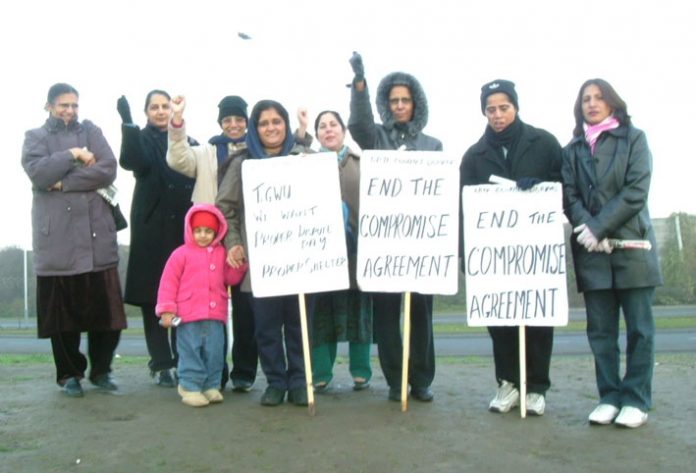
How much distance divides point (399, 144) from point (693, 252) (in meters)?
38.9

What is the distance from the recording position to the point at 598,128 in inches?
239

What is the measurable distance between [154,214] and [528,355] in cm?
323

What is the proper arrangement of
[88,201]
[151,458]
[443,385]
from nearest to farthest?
1. [151,458]
2. [88,201]
3. [443,385]

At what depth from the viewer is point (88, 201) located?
7.08 metres

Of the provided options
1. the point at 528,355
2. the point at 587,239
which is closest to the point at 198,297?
the point at 528,355

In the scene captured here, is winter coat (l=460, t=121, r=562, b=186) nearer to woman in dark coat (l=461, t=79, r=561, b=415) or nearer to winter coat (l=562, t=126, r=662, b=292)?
woman in dark coat (l=461, t=79, r=561, b=415)

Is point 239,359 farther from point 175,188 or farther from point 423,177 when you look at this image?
point 423,177

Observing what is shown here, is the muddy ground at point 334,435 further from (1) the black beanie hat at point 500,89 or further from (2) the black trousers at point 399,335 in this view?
(1) the black beanie hat at point 500,89

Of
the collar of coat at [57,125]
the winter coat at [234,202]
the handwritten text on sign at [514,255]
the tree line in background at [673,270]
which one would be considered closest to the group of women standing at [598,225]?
the handwritten text on sign at [514,255]

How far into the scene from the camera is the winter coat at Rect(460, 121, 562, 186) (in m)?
6.33

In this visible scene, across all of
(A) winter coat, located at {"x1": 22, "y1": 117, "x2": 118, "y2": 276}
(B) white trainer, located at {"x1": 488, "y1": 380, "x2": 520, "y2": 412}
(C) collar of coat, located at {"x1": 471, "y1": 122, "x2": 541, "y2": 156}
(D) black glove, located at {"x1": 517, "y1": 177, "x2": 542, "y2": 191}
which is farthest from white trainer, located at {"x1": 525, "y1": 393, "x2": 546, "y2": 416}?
(A) winter coat, located at {"x1": 22, "y1": 117, "x2": 118, "y2": 276}

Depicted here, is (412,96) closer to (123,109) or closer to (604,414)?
(123,109)

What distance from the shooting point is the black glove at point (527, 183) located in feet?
20.3

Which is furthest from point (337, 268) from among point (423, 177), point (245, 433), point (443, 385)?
point (443, 385)
